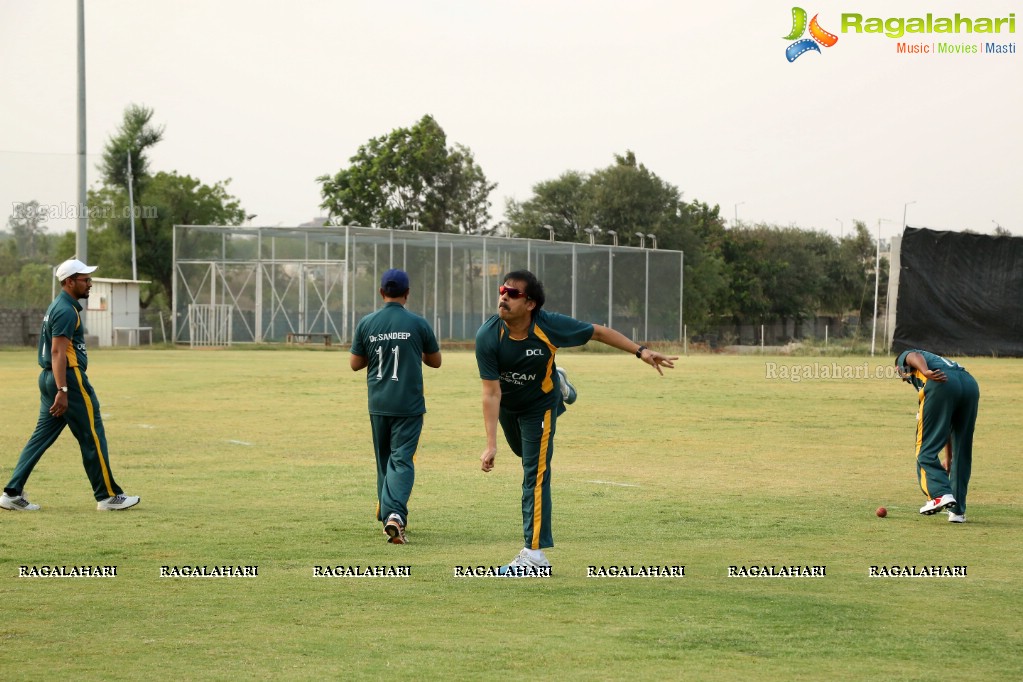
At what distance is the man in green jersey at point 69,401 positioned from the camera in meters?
10.8

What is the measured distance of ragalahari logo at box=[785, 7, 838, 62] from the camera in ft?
131

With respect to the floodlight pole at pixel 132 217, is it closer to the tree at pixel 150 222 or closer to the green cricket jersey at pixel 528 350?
the tree at pixel 150 222

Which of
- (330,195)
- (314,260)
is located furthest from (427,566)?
(330,195)

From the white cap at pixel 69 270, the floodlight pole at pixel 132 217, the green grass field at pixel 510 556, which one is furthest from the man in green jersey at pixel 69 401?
the floodlight pole at pixel 132 217

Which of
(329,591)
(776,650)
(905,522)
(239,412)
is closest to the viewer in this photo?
(776,650)

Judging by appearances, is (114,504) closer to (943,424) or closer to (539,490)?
(539,490)

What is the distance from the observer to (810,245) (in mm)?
100688

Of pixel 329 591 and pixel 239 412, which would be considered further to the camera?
pixel 239 412

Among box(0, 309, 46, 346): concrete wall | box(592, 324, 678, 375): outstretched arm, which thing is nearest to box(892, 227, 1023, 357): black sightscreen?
box(0, 309, 46, 346): concrete wall

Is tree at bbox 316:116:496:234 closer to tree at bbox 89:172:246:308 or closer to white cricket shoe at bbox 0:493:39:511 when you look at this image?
tree at bbox 89:172:246:308

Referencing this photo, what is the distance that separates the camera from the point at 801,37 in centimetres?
4075

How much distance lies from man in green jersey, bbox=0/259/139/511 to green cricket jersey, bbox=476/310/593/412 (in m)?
4.30

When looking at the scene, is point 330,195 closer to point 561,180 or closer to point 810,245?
point 561,180

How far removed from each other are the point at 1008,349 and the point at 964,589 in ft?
142
